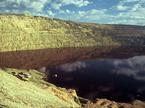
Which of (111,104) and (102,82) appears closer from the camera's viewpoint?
(111,104)

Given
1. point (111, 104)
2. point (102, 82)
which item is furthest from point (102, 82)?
point (111, 104)

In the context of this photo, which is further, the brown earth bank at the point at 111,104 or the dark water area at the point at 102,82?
the dark water area at the point at 102,82

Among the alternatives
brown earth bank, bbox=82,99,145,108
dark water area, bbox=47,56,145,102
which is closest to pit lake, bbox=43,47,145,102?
dark water area, bbox=47,56,145,102

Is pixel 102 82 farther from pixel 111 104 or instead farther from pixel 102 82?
pixel 111 104

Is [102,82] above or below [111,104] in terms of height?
below

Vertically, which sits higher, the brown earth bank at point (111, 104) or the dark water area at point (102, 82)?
the brown earth bank at point (111, 104)

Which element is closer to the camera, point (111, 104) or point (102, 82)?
point (111, 104)

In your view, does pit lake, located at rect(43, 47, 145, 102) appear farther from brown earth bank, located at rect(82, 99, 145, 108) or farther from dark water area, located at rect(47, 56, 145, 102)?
brown earth bank, located at rect(82, 99, 145, 108)

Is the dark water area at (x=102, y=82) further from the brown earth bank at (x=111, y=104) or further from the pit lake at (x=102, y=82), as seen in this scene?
the brown earth bank at (x=111, y=104)

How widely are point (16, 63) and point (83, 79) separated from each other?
4286 centimetres

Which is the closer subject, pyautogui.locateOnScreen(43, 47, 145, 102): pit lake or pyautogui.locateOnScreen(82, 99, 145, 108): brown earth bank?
pyautogui.locateOnScreen(82, 99, 145, 108): brown earth bank

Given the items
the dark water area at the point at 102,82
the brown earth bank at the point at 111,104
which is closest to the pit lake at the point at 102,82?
the dark water area at the point at 102,82

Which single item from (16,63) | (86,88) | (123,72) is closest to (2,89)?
(86,88)

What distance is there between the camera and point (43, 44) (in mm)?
198750
